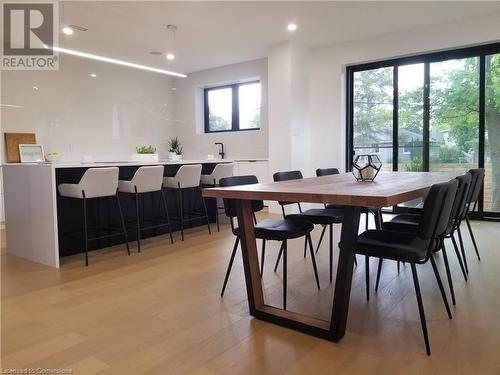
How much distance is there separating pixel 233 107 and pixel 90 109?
275 centimetres

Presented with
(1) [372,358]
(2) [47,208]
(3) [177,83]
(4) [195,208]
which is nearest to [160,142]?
(3) [177,83]

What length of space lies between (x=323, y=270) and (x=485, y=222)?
11.3 feet

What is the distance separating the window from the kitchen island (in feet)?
11.8

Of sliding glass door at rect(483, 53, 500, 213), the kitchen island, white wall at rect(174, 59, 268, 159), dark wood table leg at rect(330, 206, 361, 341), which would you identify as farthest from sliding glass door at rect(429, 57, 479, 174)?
the kitchen island

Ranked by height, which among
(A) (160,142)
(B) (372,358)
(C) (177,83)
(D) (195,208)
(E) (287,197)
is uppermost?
(C) (177,83)

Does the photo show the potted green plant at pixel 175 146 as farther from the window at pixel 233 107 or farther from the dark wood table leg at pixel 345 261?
the dark wood table leg at pixel 345 261

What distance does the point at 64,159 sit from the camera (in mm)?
6422

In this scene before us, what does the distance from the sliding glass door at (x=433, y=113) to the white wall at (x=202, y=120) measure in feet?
5.44

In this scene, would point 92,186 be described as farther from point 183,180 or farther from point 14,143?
point 14,143

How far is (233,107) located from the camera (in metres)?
7.59

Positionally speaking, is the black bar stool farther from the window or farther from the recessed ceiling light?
the recessed ceiling light

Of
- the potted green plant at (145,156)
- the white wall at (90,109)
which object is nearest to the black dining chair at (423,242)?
the potted green plant at (145,156)

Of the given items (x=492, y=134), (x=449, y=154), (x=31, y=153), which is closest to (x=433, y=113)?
(x=449, y=154)

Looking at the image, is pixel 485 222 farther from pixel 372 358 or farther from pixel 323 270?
pixel 372 358
